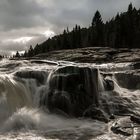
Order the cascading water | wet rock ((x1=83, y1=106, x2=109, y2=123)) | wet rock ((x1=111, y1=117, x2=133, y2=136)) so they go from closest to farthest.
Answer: wet rock ((x1=111, y1=117, x2=133, y2=136))
the cascading water
wet rock ((x1=83, y1=106, x2=109, y2=123))

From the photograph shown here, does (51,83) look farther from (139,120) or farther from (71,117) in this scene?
(139,120)

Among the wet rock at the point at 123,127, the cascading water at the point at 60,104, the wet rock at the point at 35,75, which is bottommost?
the wet rock at the point at 123,127

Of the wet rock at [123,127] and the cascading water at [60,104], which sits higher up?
the cascading water at [60,104]

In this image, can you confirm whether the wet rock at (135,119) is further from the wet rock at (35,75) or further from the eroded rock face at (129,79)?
the eroded rock face at (129,79)

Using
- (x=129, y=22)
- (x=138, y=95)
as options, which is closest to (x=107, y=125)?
(x=138, y=95)

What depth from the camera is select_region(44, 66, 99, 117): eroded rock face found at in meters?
24.0

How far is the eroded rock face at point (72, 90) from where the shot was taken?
24.0 meters

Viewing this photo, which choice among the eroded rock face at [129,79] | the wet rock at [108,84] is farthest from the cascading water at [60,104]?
the eroded rock face at [129,79]

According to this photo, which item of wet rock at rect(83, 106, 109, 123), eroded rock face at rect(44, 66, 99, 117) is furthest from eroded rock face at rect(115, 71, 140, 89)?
wet rock at rect(83, 106, 109, 123)

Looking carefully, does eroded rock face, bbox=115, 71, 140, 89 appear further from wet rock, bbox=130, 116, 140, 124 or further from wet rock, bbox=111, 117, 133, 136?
wet rock, bbox=111, 117, 133, 136

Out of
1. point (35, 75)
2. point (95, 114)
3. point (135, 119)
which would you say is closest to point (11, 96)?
point (35, 75)

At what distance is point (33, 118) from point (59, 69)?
570 cm

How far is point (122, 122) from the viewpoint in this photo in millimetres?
20672

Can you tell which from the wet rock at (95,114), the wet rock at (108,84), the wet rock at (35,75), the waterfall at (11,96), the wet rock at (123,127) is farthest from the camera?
the wet rock at (108,84)
